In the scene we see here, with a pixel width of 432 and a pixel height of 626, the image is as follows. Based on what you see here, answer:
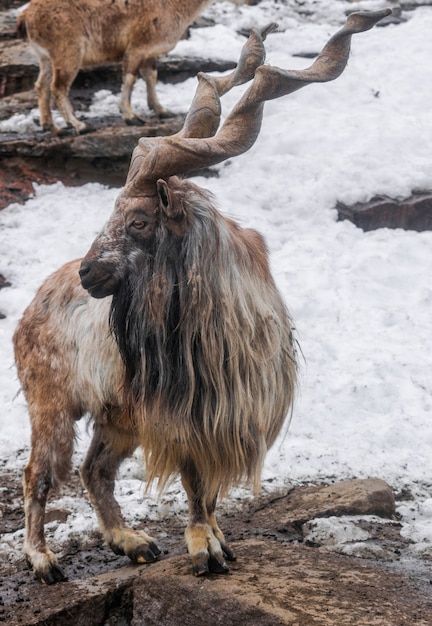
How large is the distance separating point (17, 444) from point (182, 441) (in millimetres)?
2333

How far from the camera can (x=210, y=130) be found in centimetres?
450

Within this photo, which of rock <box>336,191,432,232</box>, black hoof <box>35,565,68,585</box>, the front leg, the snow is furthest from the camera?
rock <box>336,191,432,232</box>

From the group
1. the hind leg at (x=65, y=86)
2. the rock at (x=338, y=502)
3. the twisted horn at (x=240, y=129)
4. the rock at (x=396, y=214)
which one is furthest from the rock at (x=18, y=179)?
the twisted horn at (x=240, y=129)

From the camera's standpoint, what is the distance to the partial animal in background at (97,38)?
10.3 meters

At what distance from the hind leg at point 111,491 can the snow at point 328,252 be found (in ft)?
1.04

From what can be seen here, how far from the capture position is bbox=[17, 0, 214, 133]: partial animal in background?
10258 millimetres

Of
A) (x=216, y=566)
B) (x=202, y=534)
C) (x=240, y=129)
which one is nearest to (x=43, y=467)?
(x=202, y=534)

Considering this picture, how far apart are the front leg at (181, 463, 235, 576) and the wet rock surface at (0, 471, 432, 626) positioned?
0.23ft

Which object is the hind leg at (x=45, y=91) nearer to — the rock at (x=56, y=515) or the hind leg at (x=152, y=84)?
the hind leg at (x=152, y=84)

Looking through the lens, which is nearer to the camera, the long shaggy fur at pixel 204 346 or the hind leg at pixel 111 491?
the long shaggy fur at pixel 204 346

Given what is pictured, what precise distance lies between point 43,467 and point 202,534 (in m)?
0.99

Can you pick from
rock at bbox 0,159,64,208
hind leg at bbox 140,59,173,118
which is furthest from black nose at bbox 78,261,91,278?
hind leg at bbox 140,59,173,118

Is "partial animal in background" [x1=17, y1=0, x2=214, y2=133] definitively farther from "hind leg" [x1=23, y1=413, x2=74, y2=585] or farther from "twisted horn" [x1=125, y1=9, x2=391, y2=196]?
"twisted horn" [x1=125, y1=9, x2=391, y2=196]

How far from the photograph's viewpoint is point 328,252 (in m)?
8.86
